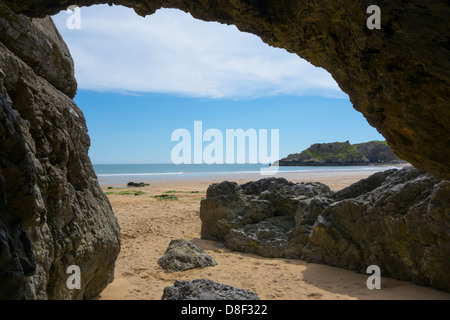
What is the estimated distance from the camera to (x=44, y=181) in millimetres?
4703

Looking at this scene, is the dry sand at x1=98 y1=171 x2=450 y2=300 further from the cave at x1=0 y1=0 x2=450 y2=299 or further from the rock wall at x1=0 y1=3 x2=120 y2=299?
the cave at x1=0 y1=0 x2=450 y2=299

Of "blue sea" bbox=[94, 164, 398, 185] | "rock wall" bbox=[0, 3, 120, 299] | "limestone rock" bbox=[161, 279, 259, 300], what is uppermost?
"rock wall" bbox=[0, 3, 120, 299]

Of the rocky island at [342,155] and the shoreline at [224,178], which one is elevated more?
the rocky island at [342,155]

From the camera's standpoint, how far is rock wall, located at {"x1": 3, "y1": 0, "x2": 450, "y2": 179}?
3.26m

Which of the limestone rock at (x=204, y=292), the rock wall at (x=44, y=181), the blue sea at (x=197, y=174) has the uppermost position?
the rock wall at (x=44, y=181)

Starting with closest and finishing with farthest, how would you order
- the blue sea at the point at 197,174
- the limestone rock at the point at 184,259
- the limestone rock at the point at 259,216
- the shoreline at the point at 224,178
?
1. the limestone rock at the point at 184,259
2. the limestone rock at the point at 259,216
3. the shoreline at the point at 224,178
4. the blue sea at the point at 197,174

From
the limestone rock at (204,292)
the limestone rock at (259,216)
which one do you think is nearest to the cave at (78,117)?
the limestone rock at (204,292)

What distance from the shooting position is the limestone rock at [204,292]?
16.5 feet

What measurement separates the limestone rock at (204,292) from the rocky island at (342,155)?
313ft

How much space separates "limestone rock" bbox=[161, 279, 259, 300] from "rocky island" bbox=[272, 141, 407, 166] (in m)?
95.4

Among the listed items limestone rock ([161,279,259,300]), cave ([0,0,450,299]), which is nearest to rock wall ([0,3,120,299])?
cave ([0,0,450,299])

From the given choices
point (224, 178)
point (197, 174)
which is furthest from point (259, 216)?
point (197, 174)

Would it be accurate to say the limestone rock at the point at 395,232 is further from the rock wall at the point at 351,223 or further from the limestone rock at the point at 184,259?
the limestone rock at the point at 184,259

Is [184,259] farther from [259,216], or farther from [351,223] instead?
[351,223]
